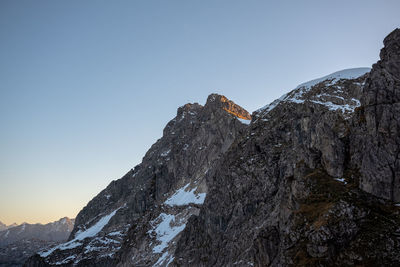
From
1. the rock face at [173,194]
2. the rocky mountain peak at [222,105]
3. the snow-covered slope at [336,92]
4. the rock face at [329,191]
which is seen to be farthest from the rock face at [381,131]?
the rocky mountain peak at [222,105]

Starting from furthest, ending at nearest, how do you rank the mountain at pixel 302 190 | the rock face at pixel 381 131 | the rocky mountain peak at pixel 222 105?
the rocky mountain peak at pixel 222 105 < the rock face at pixel 381 131 < the mountain at pixel 302 190

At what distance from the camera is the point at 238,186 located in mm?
90375

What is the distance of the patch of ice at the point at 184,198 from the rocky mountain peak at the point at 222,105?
42.2 meters

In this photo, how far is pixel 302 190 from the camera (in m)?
53.2

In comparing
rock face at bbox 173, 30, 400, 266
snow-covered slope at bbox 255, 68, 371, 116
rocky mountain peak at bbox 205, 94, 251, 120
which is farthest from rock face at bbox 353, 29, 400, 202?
rocky mountain peak at bbox 205, 94, 251, 120

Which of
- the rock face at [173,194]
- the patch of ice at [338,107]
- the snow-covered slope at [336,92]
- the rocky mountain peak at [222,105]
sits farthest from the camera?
the rocky mountain peak at [222,105]

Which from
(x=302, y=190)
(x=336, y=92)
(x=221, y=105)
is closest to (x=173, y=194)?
(x=221, y=105)

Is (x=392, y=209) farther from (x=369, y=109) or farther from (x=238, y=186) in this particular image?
(x=238, y=186)

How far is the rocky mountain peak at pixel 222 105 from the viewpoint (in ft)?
578

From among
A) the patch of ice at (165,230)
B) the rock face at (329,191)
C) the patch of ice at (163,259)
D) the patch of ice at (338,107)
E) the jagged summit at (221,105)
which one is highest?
the jagged summit at (221,105)

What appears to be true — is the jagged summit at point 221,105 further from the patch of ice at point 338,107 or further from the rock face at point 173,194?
the patch of ice at point 338,107

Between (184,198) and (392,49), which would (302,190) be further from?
(184,198)

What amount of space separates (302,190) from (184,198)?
10187 centimetres

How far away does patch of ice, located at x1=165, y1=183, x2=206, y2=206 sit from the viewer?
461ft
